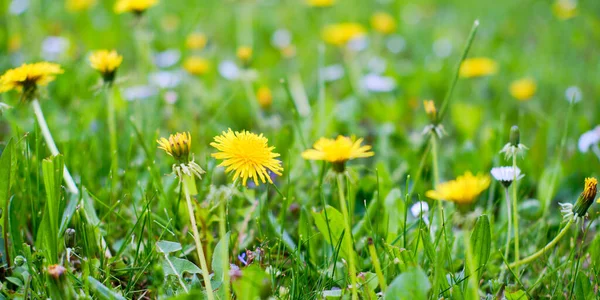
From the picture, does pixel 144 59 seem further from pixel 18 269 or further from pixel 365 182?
pixel 18 269

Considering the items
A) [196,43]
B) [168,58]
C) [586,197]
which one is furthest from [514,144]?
[168,58]

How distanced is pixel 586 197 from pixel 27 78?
1361mm

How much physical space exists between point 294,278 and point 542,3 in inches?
150

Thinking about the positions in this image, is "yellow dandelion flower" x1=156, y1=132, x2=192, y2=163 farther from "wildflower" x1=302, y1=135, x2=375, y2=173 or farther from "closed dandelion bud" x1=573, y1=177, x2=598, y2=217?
"closed dandelion bud" x1=573, y1=177, x2=598, y2=217

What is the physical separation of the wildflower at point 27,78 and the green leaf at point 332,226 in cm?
76

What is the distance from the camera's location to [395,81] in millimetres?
2908

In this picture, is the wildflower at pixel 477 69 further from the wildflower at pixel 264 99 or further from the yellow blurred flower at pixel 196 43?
the yellow blurred flower at pixel 196 43

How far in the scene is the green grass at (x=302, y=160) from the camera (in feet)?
4.43

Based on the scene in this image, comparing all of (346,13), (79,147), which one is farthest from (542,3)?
(79,147)

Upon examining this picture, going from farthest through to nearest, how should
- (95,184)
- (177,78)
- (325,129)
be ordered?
(177,78) → (325,129) → (95,184)

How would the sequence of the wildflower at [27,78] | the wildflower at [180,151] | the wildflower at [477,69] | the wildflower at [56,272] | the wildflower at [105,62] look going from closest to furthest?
the wildflower at [56,272]
the wildflower at [180,151]
the wildflower at [27,78]
the wildflower at [105,62]
the wildflower at [477,69]

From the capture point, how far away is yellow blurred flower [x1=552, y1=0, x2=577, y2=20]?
3.51m

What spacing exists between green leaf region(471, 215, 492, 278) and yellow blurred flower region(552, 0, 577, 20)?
2.61m

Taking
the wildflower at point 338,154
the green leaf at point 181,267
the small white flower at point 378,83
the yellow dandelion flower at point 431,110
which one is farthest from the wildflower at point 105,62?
the small white flower at point 378,83
